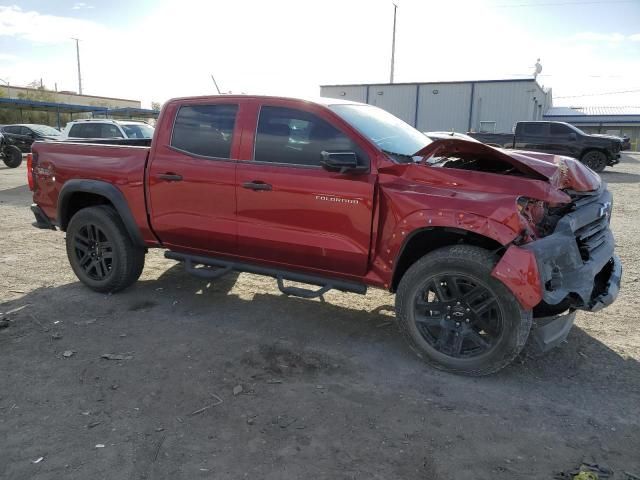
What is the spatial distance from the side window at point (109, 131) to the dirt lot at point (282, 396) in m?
8.71

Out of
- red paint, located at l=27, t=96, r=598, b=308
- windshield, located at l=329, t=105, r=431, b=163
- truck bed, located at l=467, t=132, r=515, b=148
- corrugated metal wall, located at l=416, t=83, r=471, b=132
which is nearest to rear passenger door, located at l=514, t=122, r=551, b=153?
truck bed, located at l=467, t=132, r=515, b=148

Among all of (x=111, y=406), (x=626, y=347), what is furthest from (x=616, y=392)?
(x=111, y=406)

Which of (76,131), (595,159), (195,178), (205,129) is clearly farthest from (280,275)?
(595,159)

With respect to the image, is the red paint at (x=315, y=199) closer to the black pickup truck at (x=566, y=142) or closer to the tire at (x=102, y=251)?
the tire at (x=102, y=251)

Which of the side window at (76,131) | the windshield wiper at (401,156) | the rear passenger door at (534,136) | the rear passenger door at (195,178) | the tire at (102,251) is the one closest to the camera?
the windshield wiper at (401,156)

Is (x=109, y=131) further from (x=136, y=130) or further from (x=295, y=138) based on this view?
(x=295, y=138)

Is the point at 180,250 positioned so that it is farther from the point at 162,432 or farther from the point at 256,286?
the point at 162,432

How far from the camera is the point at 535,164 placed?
11.3ft

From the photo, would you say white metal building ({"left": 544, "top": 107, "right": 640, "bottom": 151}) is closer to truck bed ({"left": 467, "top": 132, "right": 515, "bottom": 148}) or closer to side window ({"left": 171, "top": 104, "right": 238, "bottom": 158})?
truck bed ({"left": 467, "top": 132, "right": 515, "bottom": 148})

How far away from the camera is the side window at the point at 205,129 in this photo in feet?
14.1

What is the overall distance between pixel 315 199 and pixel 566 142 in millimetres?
17203

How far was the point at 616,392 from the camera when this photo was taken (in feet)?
10.8

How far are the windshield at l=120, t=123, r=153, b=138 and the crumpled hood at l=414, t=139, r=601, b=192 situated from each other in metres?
11.1

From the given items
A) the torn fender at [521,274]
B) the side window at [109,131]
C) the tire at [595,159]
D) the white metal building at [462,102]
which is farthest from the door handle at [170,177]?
the white metal building at [462,102]
